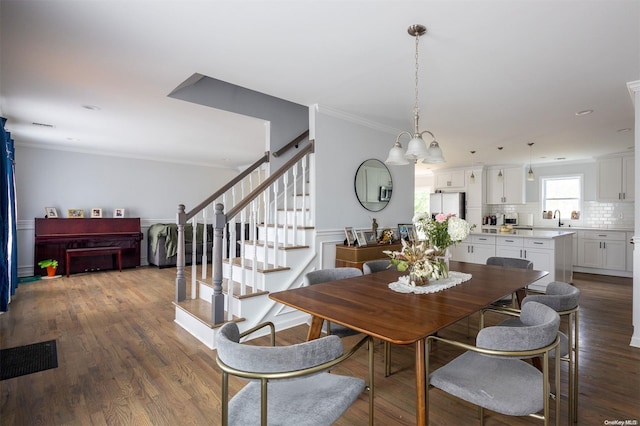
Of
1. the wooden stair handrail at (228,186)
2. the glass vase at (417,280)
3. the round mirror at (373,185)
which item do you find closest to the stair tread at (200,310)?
the wooden stair handrail at (228,186)

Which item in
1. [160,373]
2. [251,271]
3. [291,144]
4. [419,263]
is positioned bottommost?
[160,373]

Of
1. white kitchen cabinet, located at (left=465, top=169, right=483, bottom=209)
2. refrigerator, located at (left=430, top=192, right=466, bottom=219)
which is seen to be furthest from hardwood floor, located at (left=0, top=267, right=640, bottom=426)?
refrigerator, located at (left=430, top=192, right=466, bottom=219)

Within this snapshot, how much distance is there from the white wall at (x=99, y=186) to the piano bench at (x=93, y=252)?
85cm

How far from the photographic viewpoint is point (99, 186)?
676 cm

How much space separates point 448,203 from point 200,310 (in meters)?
6.86

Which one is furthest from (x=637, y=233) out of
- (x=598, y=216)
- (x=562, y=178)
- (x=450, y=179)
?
(x=450, y=179)

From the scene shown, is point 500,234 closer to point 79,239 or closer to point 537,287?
point 537,287

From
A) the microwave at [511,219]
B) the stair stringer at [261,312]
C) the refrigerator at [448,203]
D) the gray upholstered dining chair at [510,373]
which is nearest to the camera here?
the gray upholstered dining chair at [510,373]

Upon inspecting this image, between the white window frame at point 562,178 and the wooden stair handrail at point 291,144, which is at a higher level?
the wooden stair handrail at point 291,144

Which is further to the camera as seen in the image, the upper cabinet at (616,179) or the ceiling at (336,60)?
the upper cabinet at (616,179)

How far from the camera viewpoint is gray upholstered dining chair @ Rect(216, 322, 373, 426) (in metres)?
1.10

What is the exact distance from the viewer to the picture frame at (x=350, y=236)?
3814 mm

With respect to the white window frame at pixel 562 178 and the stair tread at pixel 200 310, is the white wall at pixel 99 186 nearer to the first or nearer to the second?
the stair tread at pixel 200 310

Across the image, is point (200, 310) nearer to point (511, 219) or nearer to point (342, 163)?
point (342, 163)
